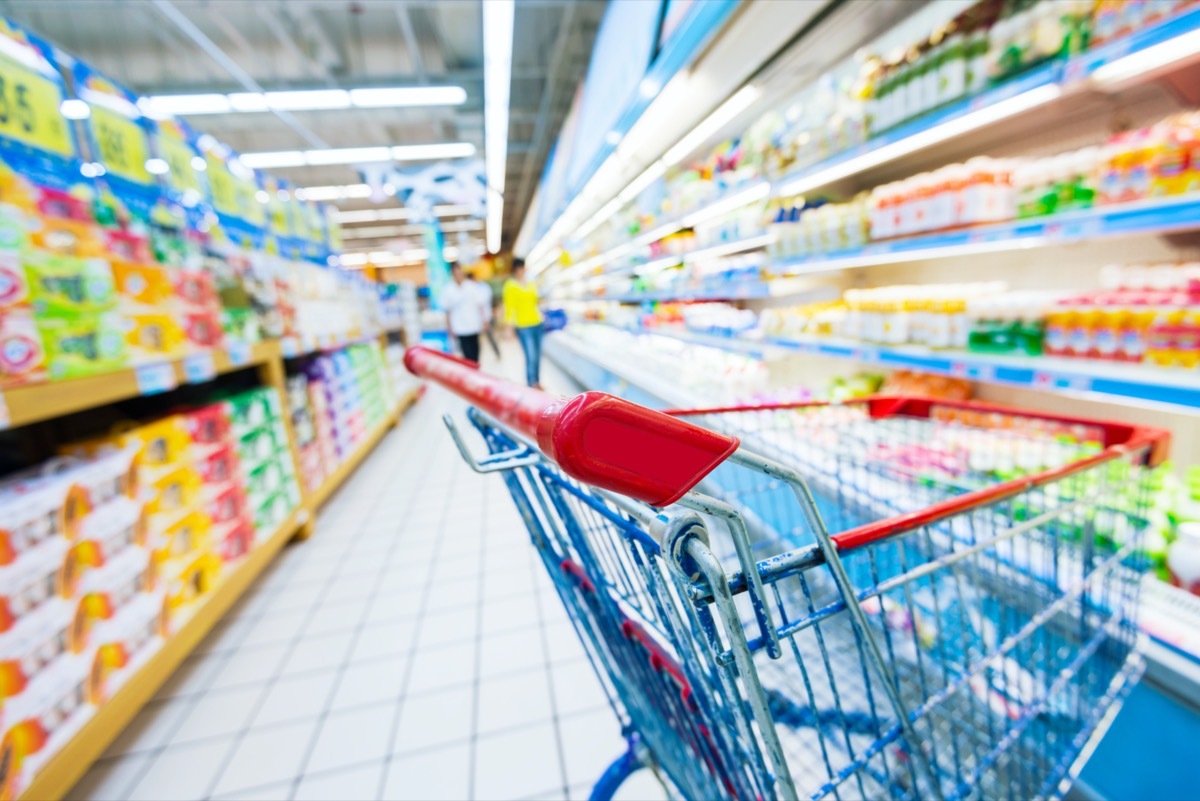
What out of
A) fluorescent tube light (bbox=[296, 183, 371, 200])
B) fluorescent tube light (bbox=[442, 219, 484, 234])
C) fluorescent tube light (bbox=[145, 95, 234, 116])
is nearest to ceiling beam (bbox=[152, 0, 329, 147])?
fluorescent tube light (bbox=[145, 95, 234, 116])

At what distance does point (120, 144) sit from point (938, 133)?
3.27 meters

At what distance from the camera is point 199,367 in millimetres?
2059

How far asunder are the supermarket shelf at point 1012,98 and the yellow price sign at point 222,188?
10.8ft

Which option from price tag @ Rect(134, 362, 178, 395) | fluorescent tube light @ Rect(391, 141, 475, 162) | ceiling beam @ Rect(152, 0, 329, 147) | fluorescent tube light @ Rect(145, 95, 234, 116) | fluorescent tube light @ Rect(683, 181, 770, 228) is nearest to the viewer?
price tag @ Rect(134, 362, 178, 395)

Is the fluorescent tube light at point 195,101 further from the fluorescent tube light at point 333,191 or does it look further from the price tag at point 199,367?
the price tag at point 199,367

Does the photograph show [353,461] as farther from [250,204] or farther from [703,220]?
[703,220]

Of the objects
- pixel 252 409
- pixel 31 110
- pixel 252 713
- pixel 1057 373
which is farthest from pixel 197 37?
pixel 1057 373

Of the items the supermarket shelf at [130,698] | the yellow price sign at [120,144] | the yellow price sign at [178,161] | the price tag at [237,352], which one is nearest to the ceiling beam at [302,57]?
the yellow price sign at [178,161]

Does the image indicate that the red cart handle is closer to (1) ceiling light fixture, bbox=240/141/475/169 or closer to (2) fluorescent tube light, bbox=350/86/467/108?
(2) fluorescent tube light, bbox=350/86/467/108

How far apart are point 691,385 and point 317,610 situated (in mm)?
2490

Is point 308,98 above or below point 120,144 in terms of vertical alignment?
above

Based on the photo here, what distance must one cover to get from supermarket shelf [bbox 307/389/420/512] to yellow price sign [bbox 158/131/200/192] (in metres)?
1.83

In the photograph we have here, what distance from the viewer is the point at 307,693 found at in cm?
176

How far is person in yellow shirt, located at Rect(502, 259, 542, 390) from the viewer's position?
6215mm
